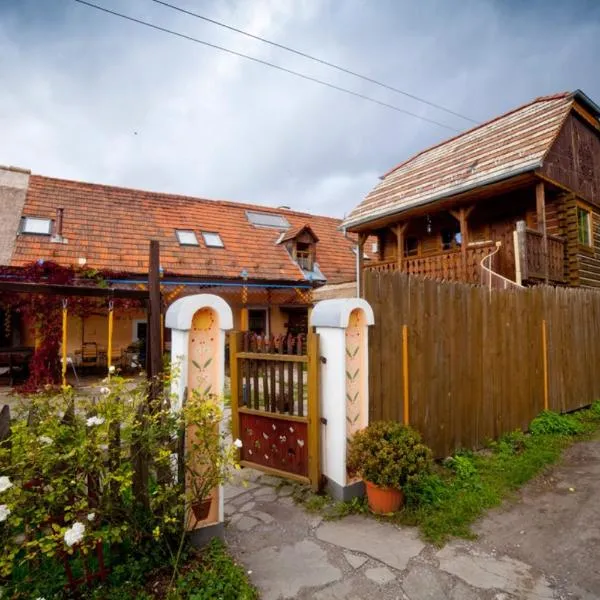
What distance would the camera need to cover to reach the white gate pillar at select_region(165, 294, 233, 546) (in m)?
2.88

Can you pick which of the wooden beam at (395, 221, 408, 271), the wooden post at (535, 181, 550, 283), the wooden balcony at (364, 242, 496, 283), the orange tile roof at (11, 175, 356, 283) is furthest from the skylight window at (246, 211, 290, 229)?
the wooden post at (535, 181, 550, 283)

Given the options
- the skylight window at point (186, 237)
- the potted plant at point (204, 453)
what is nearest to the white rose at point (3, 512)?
the potted plant at point (204, 453)

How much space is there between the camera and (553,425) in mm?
5676

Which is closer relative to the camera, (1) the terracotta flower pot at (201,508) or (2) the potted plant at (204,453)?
(2) the potted plant at (204,453)

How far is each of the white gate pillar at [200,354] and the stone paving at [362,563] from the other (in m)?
0.33

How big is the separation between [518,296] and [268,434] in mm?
4404

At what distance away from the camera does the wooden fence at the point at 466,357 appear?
4.07 m

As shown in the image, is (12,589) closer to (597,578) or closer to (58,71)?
(597,578)

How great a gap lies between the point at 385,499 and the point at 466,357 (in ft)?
7.56

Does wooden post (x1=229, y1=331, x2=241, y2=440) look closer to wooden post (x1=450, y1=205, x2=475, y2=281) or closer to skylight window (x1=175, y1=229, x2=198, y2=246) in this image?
wooden post (x1=450, y1=205, x2=475, y2=281)

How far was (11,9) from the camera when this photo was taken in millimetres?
6867

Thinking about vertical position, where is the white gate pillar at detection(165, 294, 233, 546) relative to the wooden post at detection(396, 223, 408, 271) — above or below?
below

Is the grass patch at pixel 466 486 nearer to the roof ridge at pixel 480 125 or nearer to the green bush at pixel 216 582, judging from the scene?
the green bush at pixel 216 582

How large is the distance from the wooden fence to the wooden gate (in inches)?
28.0
